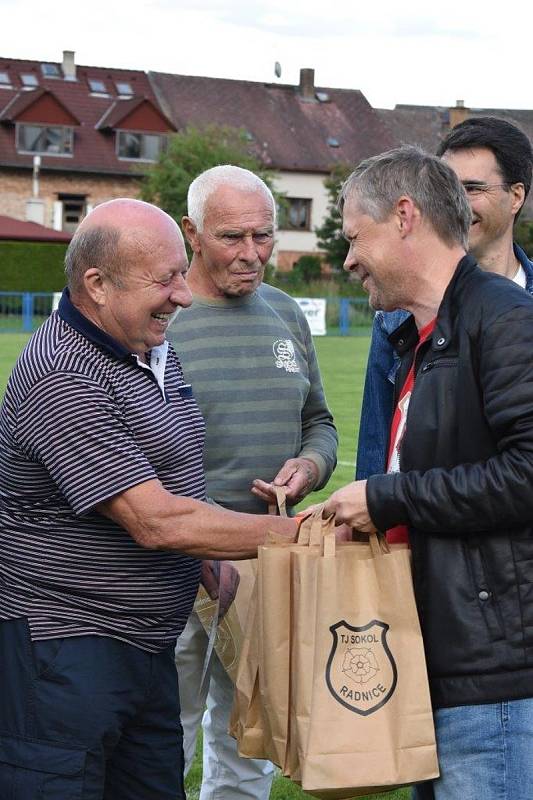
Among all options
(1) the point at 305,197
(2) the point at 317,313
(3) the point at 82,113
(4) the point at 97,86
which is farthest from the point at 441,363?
(4) the point at 97,86

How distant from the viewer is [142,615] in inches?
150

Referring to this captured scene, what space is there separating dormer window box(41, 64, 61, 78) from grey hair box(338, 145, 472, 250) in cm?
6341

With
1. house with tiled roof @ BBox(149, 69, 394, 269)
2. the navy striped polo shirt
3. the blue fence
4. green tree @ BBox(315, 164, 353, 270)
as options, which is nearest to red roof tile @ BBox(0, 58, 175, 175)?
house with tiled roof @ BBox(149, 69, 394, 269)

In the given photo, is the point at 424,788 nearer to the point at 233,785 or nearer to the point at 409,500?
the point at 409,500

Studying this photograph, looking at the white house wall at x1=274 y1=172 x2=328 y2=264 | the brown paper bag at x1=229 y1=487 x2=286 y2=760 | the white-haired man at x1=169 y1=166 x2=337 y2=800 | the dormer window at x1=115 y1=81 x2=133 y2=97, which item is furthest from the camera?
the dormer window at x1=115 y1=81 x2=133 y2=97

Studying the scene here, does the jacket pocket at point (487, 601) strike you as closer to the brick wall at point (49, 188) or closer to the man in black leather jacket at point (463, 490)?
the man in black leather jacket at point (463, 490)

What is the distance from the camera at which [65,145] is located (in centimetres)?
6109

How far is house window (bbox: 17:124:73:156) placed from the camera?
60.4 m

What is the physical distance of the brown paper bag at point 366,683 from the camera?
334cm

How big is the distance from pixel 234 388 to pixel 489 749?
213 cm

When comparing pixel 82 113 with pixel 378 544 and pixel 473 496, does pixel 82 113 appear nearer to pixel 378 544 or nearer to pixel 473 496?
pixel 378 544

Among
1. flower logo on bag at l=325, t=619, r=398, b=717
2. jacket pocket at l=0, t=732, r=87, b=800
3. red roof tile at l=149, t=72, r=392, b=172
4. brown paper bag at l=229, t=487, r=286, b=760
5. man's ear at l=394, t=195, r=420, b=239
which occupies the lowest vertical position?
jacket pocket at l=0, t=732, r=87, b=800

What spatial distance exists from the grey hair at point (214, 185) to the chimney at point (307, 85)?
214 feet

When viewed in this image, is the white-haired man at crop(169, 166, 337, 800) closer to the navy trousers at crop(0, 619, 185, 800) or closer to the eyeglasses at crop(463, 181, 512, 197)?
the eyeglasses at crop(463, 181, 512, 197)
